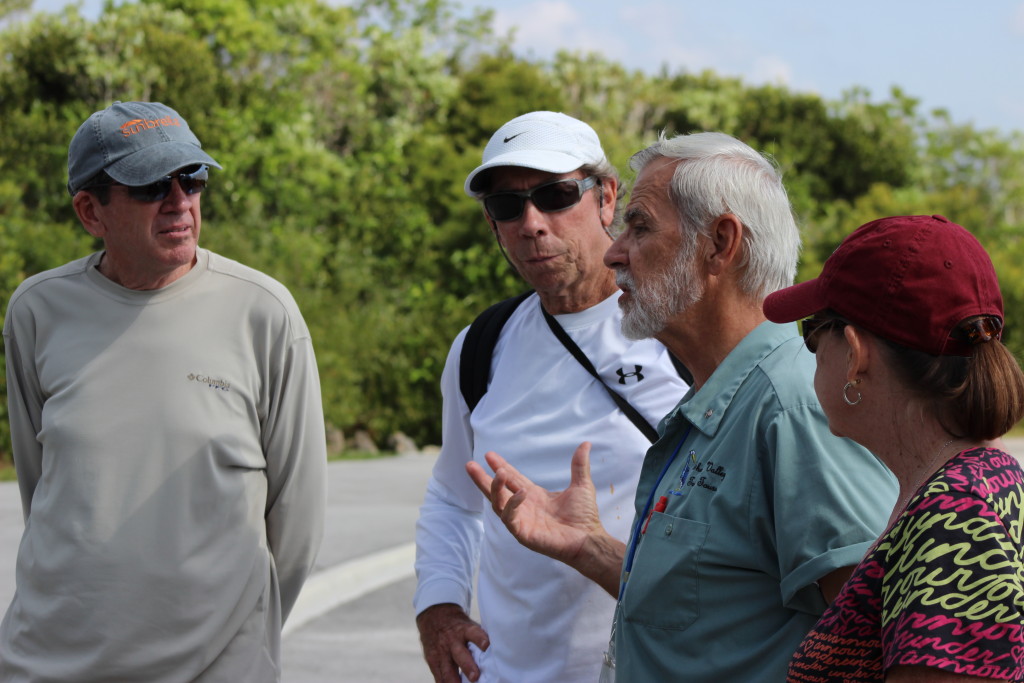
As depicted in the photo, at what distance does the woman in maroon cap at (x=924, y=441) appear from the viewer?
5.15 ft

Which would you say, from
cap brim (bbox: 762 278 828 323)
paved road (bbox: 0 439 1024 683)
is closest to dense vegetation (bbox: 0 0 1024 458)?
paved road (bbox: 0 439 1024 683)

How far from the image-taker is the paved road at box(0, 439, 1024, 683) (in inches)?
277

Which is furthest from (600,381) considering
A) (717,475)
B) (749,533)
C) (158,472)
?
(158,472)

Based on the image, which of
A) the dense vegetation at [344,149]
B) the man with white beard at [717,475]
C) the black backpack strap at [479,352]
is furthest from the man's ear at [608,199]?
the dense vegetation at [344,149]

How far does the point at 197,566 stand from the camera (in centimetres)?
309

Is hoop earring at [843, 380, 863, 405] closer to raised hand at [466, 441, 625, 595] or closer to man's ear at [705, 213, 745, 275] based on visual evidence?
man's ear at [705, 213, 745, 275]

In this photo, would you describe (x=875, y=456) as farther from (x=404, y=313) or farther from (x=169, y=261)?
(x=404, y=313)

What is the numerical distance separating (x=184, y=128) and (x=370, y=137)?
73.7ft

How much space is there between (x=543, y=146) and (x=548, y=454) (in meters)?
0.83

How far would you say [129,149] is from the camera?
3260 mm

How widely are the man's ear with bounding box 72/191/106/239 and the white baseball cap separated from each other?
104 centimetres

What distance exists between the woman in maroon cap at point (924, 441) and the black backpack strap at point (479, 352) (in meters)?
1.39

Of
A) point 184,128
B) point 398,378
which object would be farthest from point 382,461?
point 184,128

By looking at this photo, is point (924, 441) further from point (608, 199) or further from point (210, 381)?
point (210, 381)
